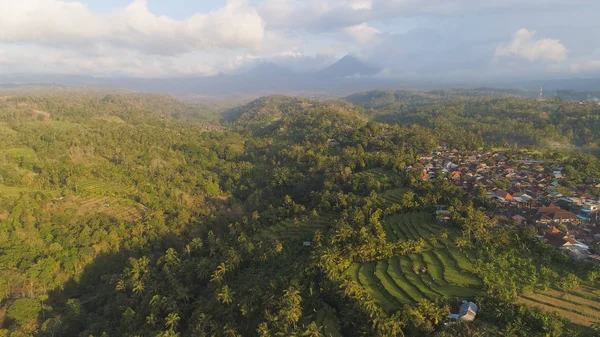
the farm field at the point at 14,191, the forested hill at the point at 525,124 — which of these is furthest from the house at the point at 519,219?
the farm field at the point at 14,191

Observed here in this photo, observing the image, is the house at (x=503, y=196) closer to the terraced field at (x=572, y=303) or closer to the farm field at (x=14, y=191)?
the terraced field at (x=572, y=303)

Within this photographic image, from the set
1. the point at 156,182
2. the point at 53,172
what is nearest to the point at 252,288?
the point at 156,182

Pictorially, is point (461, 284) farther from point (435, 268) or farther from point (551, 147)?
point (551, 147)

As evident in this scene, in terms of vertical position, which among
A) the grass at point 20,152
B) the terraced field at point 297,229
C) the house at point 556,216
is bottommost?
the terraced field at point 297,229

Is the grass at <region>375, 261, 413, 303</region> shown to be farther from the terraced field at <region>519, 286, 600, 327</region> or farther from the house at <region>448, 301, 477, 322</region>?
the terraced field at <region>519, 286, 600, 327</region>

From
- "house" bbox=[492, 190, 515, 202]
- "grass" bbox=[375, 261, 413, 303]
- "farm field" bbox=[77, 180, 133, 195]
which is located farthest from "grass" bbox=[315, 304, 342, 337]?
"farm field" bbox=[77, 180, 133, 195]

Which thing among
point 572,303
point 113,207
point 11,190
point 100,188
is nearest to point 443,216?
point 572,303
